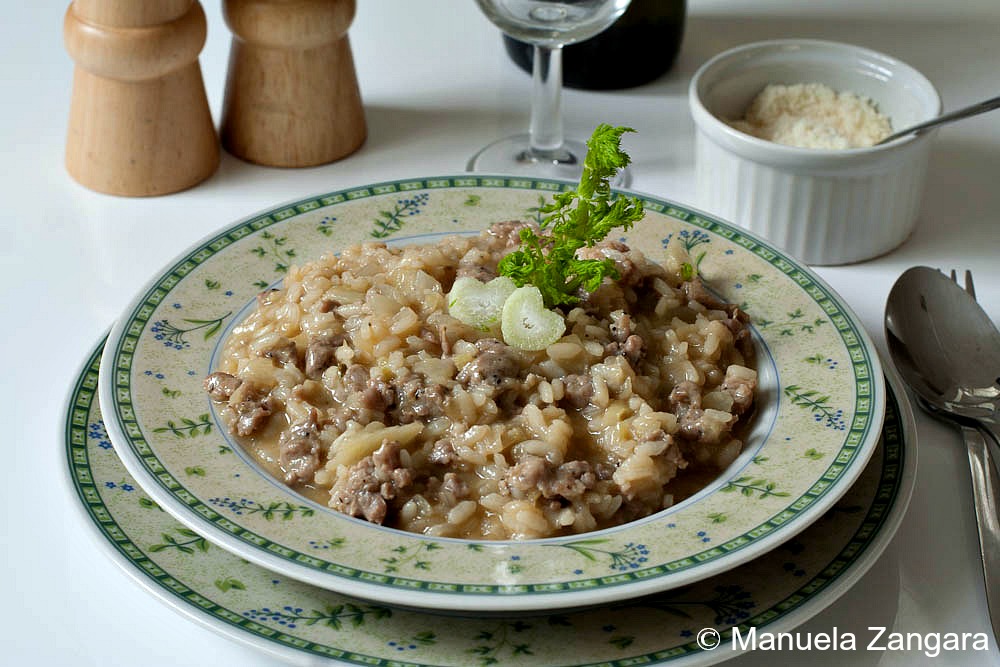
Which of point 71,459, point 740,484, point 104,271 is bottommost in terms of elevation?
point 104,271

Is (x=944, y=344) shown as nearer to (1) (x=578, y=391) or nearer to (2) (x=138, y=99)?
(1) (x=578, y=391)

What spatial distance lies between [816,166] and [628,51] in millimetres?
1294

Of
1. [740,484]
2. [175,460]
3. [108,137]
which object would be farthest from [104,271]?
[740,484]

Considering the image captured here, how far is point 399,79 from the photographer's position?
201 inches

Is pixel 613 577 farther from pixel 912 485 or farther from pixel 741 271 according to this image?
pixel 741 271

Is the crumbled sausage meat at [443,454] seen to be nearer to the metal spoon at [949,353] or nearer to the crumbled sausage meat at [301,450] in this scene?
the crumbled sausage meat at [301,450]

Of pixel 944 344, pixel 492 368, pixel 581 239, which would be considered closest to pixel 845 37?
pixel 944 344

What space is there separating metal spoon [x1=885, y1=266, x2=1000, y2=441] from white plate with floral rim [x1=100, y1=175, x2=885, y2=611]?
35cm

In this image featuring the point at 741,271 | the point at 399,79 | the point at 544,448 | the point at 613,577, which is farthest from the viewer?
the point at 399,79

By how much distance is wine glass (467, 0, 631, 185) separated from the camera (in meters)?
4.13

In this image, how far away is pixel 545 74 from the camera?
4398 mm

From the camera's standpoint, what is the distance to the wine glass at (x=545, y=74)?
13.5 feet

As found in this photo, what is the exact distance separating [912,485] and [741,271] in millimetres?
810

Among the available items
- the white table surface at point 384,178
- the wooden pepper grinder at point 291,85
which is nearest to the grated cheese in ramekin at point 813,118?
the white table surface at point 384,178
